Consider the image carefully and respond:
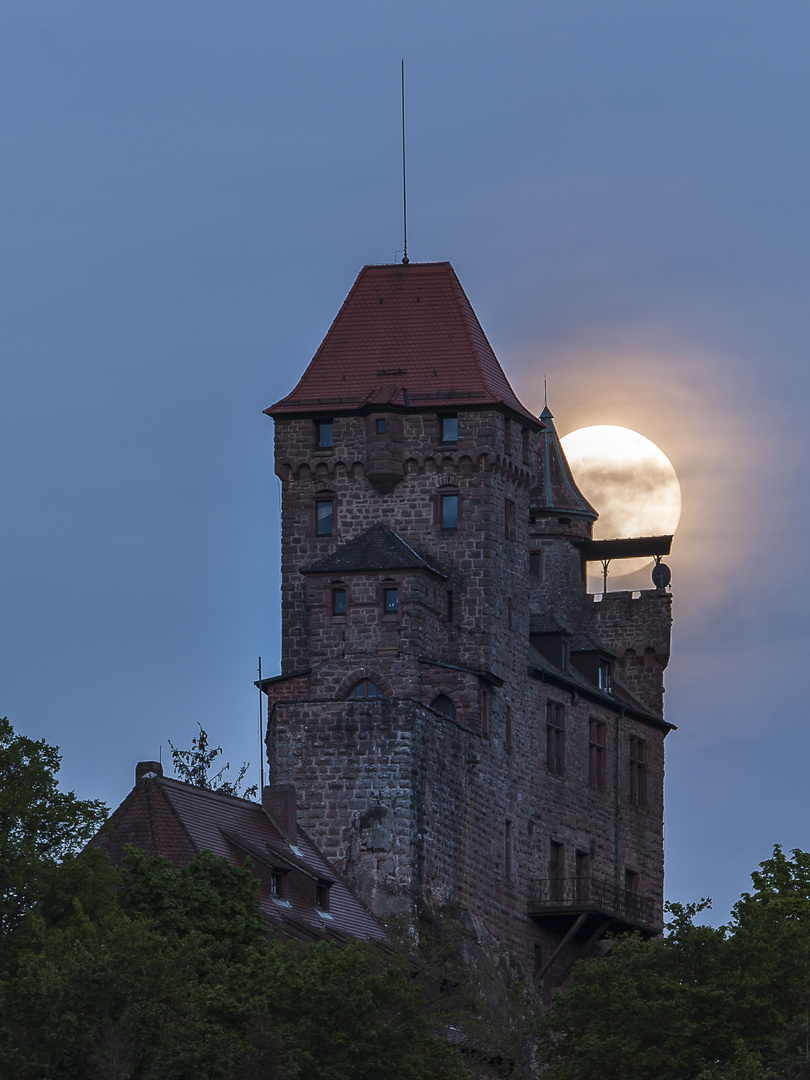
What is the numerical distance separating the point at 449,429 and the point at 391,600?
5622 mm

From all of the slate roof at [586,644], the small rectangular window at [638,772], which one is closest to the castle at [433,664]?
the slate roof at [586,644]

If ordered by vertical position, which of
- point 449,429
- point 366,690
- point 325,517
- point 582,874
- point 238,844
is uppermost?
point 449,429

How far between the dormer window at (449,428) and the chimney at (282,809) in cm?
1306

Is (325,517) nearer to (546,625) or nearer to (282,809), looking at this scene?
(546,625)

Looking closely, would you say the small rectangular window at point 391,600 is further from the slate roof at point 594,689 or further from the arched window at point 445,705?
the slate roof at point 594,689

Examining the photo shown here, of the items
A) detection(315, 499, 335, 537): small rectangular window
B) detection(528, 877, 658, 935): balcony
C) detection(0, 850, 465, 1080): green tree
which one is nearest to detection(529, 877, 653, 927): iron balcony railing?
detection(528, 877, 658, 935): balcony

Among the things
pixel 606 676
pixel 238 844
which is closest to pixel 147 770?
pixel 238 844

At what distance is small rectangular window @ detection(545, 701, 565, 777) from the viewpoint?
322ft

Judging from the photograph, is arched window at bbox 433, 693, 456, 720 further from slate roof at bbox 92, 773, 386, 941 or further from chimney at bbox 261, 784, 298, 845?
slate roof at bbox 92, 773, 386, 941

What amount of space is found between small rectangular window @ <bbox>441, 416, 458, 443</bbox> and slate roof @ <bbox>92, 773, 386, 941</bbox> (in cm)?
1415

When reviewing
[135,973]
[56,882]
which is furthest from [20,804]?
[135,973]

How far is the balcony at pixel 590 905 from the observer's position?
95812mm

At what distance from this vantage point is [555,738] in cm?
9888

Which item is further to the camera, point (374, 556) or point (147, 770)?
point (374, 556)
